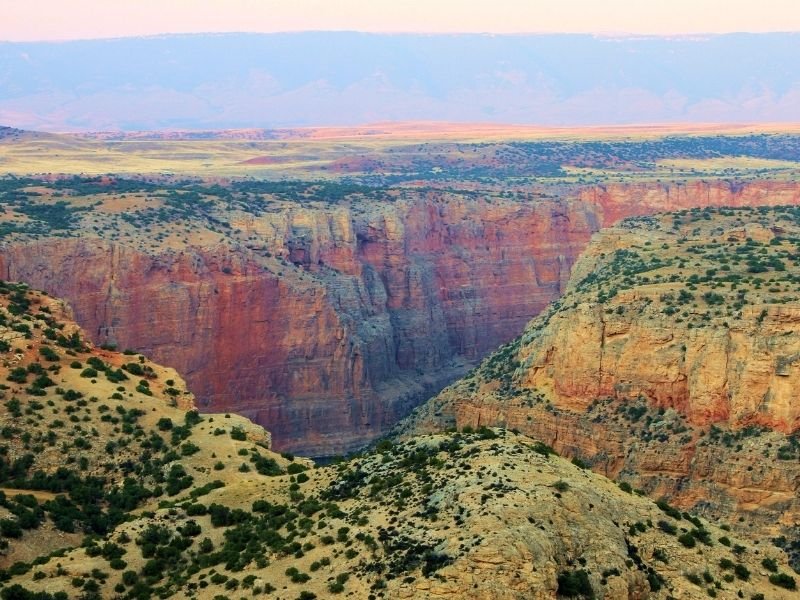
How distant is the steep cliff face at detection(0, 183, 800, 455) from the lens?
319 feet

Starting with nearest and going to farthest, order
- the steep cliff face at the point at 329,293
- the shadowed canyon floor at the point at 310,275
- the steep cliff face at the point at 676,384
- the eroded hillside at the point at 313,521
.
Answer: the eroded hillside at the point at 313,521 → the steep cliff face at the point at 676,384 → the steep cliff face at the point at 329,293 → the shadowed canyon floor at the point at 310,275

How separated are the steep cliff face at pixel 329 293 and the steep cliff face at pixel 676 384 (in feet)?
75.1

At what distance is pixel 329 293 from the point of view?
362 ft

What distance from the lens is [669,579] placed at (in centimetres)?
4206

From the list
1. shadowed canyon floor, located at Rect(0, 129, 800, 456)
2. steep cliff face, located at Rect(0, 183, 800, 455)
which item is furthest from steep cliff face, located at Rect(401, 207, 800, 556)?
shadowed canyon floor, located at Rect(0, 129, 800, 456)

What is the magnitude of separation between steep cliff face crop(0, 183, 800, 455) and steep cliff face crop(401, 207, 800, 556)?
22876 millimetres

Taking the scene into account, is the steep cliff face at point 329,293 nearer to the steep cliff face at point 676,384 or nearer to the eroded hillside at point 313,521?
the steep cliff face at point 676,384

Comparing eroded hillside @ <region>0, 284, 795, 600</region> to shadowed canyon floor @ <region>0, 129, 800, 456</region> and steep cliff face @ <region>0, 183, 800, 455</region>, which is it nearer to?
steep cliff face @ <region>0, 183, 800, 455</region>

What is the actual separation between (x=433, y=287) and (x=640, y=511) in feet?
263

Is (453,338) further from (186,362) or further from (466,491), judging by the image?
(466,491)

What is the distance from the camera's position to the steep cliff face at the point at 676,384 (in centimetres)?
6556

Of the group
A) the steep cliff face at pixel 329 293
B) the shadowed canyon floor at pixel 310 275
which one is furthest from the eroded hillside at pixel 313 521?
the shadowed canyon floor at pixel 310 275

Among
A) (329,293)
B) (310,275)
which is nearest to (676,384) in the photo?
→ (329,293)

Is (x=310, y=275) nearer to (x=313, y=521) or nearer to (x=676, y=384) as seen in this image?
(x=676, y=384)
